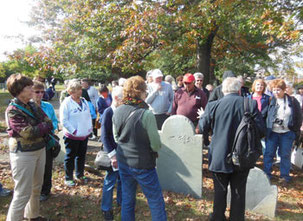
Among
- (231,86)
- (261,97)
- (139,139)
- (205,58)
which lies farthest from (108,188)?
(205,58)

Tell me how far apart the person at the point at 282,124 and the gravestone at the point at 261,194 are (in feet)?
4.52

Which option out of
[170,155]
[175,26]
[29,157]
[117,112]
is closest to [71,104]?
[29,157]

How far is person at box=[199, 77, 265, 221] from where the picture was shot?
108 inches

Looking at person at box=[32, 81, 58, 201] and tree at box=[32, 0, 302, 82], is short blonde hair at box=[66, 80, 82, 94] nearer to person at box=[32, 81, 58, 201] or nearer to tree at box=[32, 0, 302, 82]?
person at box=[32, 81, 58, 201]

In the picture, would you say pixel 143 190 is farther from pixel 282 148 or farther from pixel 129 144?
pixel 282 148

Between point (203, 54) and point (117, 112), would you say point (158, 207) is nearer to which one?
point (117, 112)

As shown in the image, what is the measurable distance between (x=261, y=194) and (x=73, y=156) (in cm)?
332

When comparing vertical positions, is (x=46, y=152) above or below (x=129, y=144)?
below

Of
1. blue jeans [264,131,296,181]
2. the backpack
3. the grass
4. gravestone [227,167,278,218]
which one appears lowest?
the grass

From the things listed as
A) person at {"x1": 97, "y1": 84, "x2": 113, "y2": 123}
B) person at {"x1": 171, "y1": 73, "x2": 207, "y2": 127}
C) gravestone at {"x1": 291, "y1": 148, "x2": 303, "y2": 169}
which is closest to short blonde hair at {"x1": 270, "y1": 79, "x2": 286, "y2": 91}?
person at {"x1": 171, "y1": 73, "x2": 207, "y2": 127}

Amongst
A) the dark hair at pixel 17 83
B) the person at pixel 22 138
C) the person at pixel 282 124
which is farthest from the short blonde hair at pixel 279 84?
the dark hair at pixel 17 83

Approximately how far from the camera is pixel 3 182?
4.50 m

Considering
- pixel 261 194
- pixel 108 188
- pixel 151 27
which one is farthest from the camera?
pixel 151 27

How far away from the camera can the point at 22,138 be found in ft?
8.81
